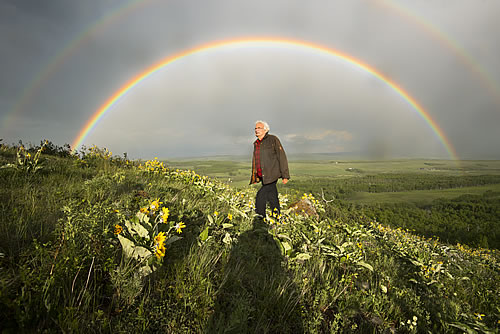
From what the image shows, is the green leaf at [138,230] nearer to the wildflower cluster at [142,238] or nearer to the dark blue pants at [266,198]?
the wildflower cluster at [142,238]

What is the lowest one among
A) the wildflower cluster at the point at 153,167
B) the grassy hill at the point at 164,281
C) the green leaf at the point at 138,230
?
the grassy hill at the point at 164,281

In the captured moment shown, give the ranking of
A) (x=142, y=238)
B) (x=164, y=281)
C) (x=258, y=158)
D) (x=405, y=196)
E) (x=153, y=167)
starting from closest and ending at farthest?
(x=164, y=281)
(x=142, y=238)
(x=258, y=158)
(x=153, y=167)
(x=405, y=196)

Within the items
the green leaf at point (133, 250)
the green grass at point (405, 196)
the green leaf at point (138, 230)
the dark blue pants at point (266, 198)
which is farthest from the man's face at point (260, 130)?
the green grass at point (405, 196)

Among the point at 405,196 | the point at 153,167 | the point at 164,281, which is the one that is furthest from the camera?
the point at 405,196

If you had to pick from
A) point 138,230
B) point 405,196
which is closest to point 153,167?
point 138,230

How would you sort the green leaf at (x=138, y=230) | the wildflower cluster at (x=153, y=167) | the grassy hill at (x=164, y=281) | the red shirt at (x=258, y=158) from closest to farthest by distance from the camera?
the grassy hill at (x=164, y=281), the green leaf at (x=138, y=230), the red shirt at (x=258, y=158), the wildflower cluster at (x=153, y=167)

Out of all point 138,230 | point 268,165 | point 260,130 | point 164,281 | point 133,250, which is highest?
point 260,130

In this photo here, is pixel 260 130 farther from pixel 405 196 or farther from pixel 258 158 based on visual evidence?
pixel 405 196

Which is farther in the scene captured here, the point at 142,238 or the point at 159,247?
the point at 142,238

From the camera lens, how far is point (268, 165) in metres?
5.25

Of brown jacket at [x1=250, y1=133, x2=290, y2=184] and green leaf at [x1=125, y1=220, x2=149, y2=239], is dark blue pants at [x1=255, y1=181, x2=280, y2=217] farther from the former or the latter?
green leaf at [x1=125, y1=220, x2=149, y2=239]

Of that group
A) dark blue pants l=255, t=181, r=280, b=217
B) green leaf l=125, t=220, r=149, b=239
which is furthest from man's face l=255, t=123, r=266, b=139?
green leaf l=125, t=220, r=149, b=239

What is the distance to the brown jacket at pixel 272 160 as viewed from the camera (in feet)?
17.1

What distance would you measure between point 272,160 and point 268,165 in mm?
165
